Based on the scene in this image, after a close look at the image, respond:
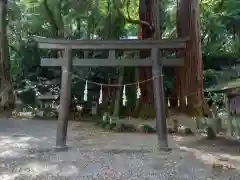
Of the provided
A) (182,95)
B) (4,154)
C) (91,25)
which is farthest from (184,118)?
(91,25)

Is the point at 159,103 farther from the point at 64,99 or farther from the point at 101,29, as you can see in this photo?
the point at 101,29

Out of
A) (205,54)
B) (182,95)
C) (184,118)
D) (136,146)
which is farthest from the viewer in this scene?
(205,54)

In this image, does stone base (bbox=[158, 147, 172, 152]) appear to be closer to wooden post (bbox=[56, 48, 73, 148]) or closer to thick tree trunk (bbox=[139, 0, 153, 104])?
wooden post (bbox=[56, 48, 73, 148])

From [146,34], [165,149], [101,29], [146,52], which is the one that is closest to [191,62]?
[146,52]

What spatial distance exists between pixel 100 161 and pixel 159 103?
189cm

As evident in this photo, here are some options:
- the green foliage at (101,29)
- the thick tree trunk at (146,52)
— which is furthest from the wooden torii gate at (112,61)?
the green foliage at (101,29)

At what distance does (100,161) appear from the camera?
6.02 m

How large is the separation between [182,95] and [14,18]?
9858 millimetres

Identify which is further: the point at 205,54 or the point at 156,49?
the point at 205,54

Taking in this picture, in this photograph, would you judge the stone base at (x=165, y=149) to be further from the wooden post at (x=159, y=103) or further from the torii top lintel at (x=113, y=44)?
the torii top lintel at (x=113, y=44)

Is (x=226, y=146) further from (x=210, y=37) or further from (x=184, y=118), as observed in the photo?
(x=210, y=37)

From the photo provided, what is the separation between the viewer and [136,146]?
7594 mm

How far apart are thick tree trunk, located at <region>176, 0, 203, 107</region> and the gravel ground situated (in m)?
2.84

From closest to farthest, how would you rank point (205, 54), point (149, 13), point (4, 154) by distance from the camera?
point (4, 154)
point (149, 13)
point (205, 54)
